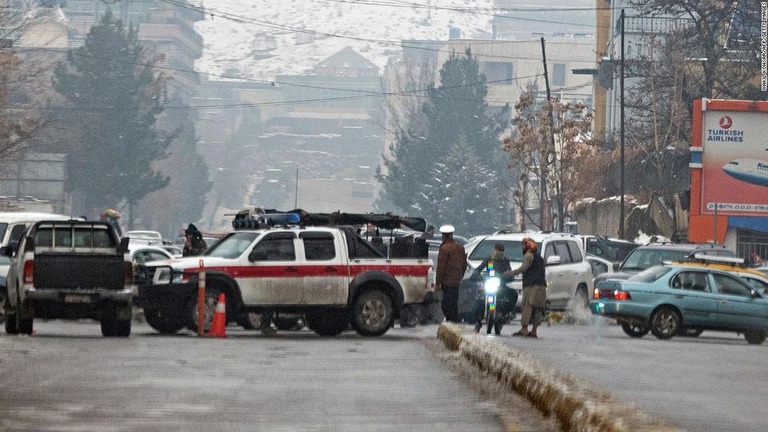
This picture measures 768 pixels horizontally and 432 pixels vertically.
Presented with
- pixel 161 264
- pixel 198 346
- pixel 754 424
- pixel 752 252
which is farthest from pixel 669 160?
pixel 754 424

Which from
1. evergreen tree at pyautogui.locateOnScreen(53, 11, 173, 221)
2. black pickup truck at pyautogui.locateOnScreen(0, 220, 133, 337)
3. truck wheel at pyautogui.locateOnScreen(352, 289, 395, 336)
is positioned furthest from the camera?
evergreen tree at pyautogui.locateOnScreen(53, 11, 173, 221)

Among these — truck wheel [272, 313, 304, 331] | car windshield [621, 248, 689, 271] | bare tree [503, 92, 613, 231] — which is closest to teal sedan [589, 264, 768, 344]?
truck wheel [272, 313, 304, 331]

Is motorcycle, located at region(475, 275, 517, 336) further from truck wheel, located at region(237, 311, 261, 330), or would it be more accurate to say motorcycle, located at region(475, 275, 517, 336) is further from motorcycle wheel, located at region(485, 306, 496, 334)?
truck wheel, located at region(237, 311, 261, 330)

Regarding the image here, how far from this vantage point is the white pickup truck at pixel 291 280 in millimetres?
25922

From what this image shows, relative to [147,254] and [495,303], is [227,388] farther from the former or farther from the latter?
[147,254]

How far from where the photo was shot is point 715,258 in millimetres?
33656

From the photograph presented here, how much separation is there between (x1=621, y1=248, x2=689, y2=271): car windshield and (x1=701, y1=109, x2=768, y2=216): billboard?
1563 cm

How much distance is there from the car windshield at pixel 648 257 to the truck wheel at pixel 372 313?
11.8 metres

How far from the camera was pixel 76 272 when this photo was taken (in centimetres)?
2475

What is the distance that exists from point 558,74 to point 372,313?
16368cm

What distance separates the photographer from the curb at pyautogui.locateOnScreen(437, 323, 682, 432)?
10.3 m

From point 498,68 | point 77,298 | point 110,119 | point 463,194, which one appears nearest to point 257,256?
point 77,298

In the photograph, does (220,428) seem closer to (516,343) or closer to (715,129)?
(516,343)

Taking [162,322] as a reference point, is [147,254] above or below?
above
